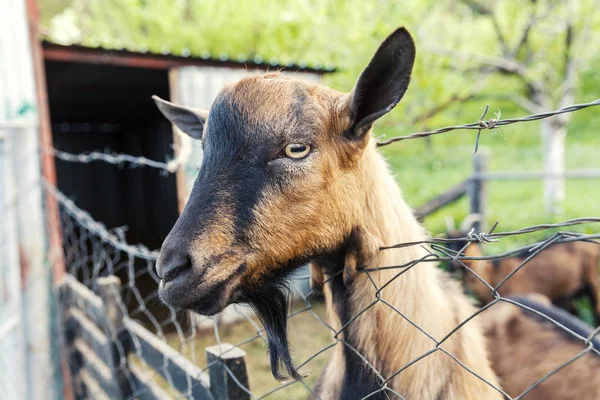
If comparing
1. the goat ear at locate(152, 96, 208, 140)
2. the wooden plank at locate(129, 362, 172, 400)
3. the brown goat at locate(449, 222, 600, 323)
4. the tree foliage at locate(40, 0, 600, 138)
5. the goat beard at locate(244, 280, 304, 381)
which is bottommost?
the brown goat at locate(449, 222, 600, 323)

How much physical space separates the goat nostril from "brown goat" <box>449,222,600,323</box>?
4843 mm

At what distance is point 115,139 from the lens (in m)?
18.3

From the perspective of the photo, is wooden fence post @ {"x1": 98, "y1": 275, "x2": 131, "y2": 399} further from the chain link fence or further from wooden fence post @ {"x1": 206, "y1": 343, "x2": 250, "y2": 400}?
wooden fence post @ {"x1": 206, "y1": 343, "x2": 250, "y2": 400}

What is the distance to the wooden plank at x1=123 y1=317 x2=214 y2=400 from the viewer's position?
198 centimetres

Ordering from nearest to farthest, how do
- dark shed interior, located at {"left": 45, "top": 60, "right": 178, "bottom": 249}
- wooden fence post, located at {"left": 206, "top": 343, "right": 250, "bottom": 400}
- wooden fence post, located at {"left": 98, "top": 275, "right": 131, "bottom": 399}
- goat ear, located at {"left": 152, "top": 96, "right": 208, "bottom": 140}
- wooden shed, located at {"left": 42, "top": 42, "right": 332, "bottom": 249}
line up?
wooden fence post, located at {"left": 206, "top": 343, "right": 250, "bottom": 400}
goat ear, located at {"left": 152, "top": 96, "right": 208, "bottom": 140}
wooden fence post, located at {"left": 98, "top": 275, "right": 131, "bottom": 399}
wooden shed, located at {"left": 42, "top": 42, "right": 332, "bottom": 249}
dark shed interior, located at {"left": 45, "top": 60, "right": 178, "bottom": 249}

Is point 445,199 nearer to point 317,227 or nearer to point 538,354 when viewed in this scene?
point 538,354

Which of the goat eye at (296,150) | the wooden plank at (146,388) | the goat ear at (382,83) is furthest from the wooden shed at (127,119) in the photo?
the wooden plank at (146,388)

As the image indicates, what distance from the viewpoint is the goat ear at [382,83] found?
1308 millimetres

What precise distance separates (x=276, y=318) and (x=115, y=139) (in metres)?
18.3

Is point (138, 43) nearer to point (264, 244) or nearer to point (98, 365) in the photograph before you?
point (98, 365)

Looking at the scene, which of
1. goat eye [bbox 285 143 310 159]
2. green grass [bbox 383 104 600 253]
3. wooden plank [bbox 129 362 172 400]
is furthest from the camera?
green grass [bbox 383 104 600 253]

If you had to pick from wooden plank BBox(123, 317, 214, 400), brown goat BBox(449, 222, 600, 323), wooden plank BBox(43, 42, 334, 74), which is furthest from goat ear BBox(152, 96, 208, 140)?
brown goat BBox(449, 222, 600, 323)

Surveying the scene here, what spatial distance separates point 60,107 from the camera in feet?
38.5

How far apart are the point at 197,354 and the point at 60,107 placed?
8.83 metres
